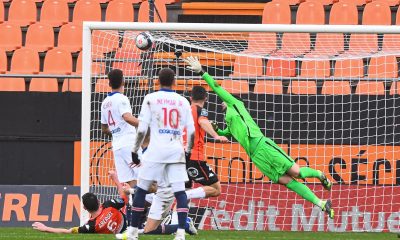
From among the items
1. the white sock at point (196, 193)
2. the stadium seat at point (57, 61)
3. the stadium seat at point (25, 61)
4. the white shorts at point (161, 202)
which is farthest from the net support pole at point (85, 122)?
the stadium seat at point (25, 61)

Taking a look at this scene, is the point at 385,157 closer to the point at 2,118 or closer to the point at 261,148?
the point at 261,148

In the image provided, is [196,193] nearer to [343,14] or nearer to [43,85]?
[43,85]

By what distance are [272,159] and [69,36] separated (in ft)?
26.0

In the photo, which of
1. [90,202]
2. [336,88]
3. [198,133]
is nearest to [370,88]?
[336,88]

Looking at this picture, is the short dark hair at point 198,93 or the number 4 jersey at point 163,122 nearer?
the number 4 jersey at point 163,122

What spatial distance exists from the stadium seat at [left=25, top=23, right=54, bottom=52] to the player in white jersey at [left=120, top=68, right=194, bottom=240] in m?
9.97

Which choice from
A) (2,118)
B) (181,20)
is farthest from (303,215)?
(181,20)

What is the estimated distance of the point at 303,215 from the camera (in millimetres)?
14875

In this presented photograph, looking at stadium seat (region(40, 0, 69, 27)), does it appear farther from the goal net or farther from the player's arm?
the player's arm

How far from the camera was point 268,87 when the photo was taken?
50.5 ft

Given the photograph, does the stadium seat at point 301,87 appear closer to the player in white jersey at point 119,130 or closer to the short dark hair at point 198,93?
the short dark hair at point 198,93

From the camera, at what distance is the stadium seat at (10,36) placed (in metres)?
19.8

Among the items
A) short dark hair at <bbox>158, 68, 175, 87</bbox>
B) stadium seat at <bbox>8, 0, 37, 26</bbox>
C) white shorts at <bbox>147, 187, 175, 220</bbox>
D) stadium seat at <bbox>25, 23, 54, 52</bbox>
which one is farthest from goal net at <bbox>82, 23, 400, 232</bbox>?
stadium seat at <bbox>8, 0, 37, 26</bbox>

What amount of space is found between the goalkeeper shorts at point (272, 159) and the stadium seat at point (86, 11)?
804 centimetres
